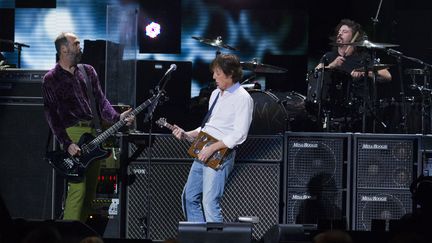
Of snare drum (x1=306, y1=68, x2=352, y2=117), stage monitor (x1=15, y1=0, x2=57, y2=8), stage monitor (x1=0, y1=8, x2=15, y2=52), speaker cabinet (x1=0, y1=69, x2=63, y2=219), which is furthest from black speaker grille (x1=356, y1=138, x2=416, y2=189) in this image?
stage monitor (x1=0, y1=8, x2=15, y2=52)

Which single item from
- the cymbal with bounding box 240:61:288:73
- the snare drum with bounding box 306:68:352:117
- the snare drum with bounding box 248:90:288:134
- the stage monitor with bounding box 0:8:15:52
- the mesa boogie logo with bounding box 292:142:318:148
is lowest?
the mesa boogie logo with bounding box 292:142:318:148

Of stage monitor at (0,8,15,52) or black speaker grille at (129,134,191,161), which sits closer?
black speaker grille at (129,134,191,161)

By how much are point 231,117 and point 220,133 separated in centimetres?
21

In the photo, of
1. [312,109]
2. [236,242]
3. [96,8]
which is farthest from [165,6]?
[236,242]

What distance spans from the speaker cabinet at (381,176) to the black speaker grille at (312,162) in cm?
25

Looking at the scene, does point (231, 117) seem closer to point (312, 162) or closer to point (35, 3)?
point (312, 162)

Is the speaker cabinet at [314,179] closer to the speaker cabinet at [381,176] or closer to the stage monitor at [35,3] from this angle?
the speaker cabinet at [381,176]

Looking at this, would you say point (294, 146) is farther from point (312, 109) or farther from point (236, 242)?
point (236, 242)

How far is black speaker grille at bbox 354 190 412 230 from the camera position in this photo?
11.9 metres

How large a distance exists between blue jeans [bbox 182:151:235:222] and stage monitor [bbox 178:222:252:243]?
1.49 meters

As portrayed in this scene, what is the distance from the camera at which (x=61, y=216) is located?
11.6m

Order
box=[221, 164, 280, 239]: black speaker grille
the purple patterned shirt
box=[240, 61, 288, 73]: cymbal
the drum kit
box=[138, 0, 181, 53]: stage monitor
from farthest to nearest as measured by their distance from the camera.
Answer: box=[138, 0, 181, 53]: stage monitor
box=[240, 61, 288, 73]: cymbal
the drum kit
box=[221, 164, 280, 239]: black speaker grille
the purple patterned shirt

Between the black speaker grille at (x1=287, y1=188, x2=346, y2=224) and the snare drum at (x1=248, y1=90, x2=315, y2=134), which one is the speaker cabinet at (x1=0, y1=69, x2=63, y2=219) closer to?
the snare drum at (x1=248, y1=90, x2=315, y2=134)

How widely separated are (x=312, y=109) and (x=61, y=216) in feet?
12.3
